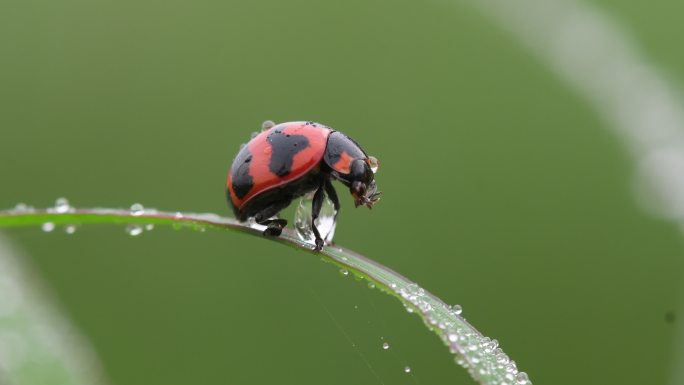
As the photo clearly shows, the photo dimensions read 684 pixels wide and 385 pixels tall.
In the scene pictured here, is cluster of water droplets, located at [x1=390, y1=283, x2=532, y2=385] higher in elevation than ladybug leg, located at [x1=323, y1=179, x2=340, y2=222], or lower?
lower

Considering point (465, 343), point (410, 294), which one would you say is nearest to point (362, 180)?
point (410, 294)

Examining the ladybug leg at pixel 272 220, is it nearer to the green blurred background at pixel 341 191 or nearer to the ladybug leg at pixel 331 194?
the ladybug leg at pixel 331 194

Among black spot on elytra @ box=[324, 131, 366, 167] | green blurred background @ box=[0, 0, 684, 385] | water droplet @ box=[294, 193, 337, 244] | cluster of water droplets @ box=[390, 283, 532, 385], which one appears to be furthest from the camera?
green blurred background @ box=[0, 0, 684, 385]

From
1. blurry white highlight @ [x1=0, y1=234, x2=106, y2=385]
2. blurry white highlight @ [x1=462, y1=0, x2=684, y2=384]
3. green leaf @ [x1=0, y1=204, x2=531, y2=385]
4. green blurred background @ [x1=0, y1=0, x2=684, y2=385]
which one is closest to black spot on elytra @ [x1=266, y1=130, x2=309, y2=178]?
green leaf @ [x1=0, y1=204, x2=531, y2=385]

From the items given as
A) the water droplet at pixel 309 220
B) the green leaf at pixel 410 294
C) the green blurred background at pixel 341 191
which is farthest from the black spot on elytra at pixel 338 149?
the green blurred background at pixel 341 191

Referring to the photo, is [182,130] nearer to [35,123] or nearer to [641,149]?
[35,123]

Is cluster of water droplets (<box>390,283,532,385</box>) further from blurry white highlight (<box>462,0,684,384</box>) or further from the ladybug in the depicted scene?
blurry white highlight (<box>462,0,684,384</box>)

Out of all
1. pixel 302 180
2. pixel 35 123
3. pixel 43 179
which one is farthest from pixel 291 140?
pixel 35 123
